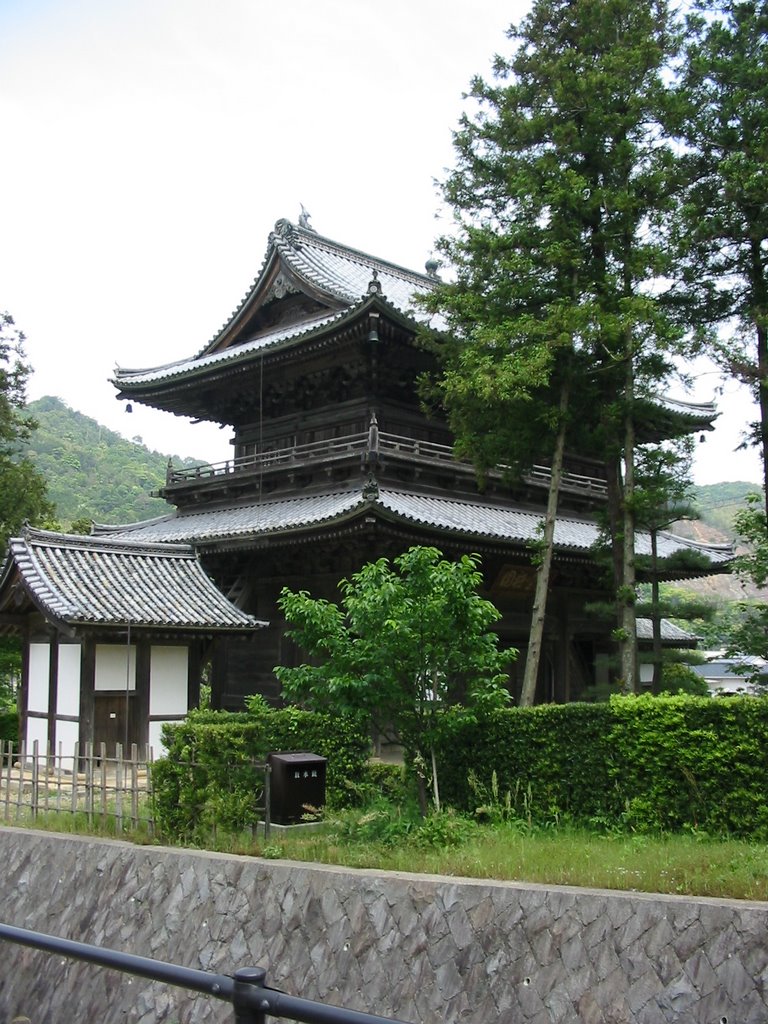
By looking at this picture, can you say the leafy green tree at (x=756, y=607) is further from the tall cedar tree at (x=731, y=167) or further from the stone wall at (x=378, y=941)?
the stone wall at (x=378, y=941)

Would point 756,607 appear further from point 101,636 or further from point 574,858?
point 101,636

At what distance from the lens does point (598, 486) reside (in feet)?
80.8

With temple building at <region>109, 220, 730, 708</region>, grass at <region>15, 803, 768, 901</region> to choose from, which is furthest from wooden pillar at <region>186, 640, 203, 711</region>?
grass at <region>15, 803, 768, 901</region>

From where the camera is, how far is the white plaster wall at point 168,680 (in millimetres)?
17219

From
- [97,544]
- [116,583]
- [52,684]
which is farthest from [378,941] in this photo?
[97,544]

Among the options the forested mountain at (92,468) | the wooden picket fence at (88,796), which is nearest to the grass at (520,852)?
the wooden picket fence at (88,796)

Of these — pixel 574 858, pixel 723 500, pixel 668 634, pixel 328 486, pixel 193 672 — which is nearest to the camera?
pixel 574 858

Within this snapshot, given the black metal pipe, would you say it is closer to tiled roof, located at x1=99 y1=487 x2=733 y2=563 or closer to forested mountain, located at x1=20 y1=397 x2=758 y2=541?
tiled roof, located at x1=99 y1=487 x2=733 y2=563

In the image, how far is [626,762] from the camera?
11.3m

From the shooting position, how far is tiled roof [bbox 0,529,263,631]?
16.1 m

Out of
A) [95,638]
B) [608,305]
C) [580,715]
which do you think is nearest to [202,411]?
[95,638]

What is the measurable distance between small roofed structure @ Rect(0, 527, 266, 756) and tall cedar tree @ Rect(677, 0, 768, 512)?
1013 cm

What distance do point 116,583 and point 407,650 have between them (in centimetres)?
828

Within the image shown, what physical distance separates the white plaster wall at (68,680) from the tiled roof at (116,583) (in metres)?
1.07
